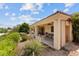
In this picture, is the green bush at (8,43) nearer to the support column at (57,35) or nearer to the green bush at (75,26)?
the support column at (57,35)

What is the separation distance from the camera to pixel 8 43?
3.53 meters

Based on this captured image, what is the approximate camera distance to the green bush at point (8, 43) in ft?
11.4

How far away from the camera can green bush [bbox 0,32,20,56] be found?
11.4 ft

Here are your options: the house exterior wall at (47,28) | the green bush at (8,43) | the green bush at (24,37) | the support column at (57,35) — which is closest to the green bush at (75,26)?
the support column at (57,35)

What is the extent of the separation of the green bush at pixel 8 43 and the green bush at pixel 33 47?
251mm

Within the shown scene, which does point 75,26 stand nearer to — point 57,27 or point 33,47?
point 57,27

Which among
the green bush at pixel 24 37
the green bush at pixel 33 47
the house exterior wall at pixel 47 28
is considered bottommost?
the green bush at pixel 33 47

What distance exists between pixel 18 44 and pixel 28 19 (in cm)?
52

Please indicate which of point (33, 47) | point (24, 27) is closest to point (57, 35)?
point (33, 47)

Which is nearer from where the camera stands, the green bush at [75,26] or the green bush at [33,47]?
the green bush at [33,47]

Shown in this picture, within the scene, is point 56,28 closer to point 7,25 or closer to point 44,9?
point 44,9

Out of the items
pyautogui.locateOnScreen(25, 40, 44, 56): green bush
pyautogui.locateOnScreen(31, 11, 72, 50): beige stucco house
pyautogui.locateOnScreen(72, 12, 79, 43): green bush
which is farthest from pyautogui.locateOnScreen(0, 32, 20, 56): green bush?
pyautogui.locateOnScreen(72, 12, 79, 43): green bush

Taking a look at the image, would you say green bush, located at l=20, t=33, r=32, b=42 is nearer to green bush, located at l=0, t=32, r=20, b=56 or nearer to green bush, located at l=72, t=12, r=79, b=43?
green bush, located at l=0, t=32, r=20, b=56

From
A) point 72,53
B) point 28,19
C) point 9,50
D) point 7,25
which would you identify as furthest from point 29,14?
point 72,53
